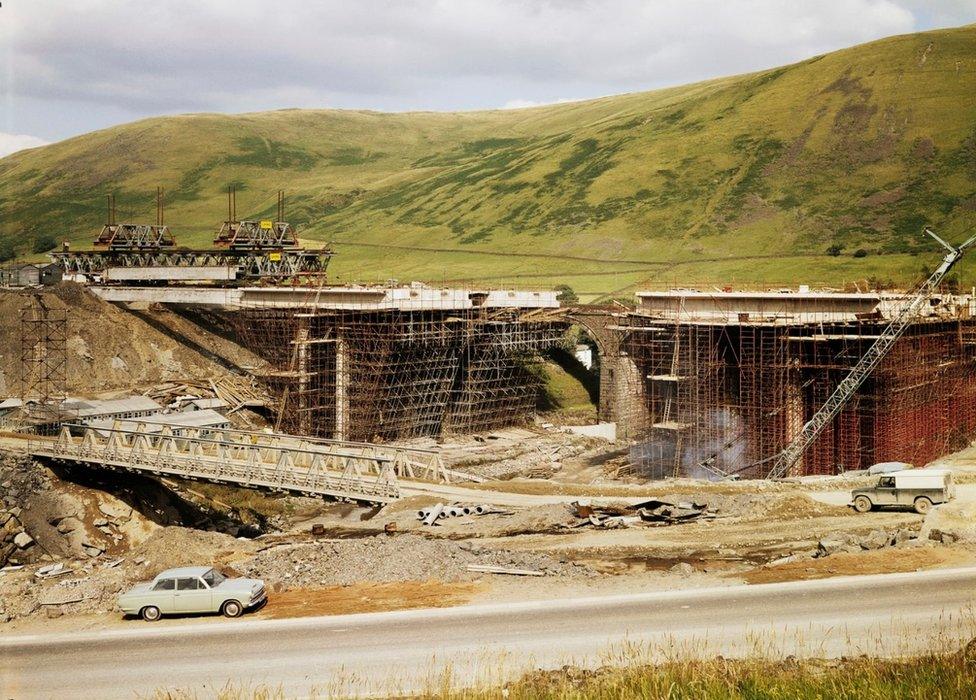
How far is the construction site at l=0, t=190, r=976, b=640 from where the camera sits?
34.1 metres

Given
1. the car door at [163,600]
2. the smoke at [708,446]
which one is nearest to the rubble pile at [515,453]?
the smoke at [708,446]

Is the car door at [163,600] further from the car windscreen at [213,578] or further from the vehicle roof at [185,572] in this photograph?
the car windscreen at [213,578]

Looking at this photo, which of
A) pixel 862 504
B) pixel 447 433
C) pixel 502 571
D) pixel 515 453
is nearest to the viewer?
pixel 502 571

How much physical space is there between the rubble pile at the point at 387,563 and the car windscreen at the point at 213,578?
2.43 metres

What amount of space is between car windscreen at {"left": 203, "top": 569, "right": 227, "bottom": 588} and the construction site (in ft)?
6.42

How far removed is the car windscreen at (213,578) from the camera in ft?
94.3

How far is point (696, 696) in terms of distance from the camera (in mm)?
19609

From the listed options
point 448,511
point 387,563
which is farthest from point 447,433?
point 387,563

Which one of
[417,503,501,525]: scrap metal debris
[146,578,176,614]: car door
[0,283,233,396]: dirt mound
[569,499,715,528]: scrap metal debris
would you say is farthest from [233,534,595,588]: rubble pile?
[0,283,233,396]: dirt mound

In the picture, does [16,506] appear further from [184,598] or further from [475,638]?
[475,638]

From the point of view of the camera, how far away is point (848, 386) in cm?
5578

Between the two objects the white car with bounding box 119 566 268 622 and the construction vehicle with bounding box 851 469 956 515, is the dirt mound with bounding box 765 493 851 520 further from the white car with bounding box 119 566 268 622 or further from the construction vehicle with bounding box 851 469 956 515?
the white car with bounding box 119 566 268 622

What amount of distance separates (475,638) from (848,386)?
36.7 metres

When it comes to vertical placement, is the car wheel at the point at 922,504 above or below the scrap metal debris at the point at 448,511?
above
